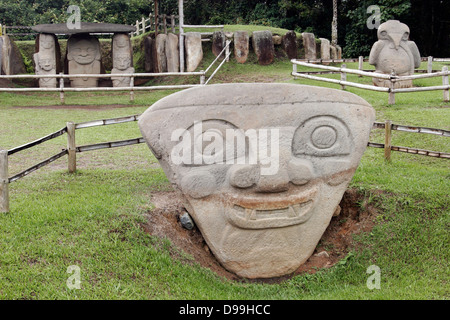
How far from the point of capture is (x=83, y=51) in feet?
52.4

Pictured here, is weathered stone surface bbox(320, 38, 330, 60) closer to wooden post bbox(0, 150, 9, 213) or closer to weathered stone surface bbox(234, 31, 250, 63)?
weathered stone surface bbox(234, 31, 250, 63)

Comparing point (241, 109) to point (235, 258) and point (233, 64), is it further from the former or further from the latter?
point (233, 64)

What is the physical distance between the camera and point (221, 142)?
453 cm

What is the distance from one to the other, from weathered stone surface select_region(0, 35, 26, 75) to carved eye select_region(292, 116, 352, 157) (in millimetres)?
14441

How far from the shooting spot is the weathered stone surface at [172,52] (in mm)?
16516

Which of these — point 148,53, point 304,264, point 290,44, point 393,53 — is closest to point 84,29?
point 148,53

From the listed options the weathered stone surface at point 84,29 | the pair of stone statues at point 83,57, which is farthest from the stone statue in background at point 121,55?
the weathered stone surface at point 84,29

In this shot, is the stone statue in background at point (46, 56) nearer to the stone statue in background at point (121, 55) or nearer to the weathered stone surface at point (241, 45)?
the stone statue in background at point (121, 55)

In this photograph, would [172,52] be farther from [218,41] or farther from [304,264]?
[304,264]

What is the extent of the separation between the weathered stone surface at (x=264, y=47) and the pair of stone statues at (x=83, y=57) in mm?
4284

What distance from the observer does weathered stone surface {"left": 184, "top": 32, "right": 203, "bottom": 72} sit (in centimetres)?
1647

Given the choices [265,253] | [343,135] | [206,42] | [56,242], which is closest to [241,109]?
[343,135]

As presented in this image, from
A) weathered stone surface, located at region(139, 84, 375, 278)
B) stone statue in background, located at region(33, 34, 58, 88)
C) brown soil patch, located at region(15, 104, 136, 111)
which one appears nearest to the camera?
weathered stone surface, located at region(139, 84, 375, 278)

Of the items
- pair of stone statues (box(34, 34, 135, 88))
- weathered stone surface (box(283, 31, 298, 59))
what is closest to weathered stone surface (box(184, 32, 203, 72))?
pair of stone statues (box(34, 34, 135, 88))
